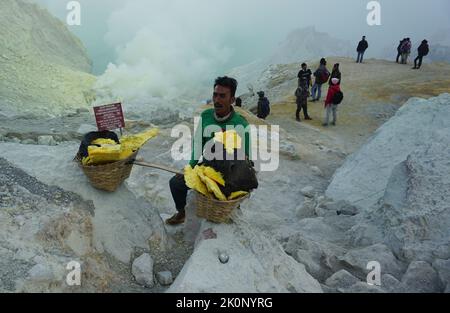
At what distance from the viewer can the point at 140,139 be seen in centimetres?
400

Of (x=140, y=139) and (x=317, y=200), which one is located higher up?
(x=140, y=139)

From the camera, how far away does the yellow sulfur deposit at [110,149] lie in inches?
142

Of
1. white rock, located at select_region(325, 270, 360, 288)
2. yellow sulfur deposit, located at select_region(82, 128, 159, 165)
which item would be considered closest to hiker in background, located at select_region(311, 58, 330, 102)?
white rock, located at select_region(325, 270, 360, 288)

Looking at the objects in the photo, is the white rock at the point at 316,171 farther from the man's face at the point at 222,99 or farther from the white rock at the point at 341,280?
the man's face at the point at 222,99

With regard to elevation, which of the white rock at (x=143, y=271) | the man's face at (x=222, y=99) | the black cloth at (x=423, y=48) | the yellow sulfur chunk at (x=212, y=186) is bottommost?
the white rock at (x=143, y=271)

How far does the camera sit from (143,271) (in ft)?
11.7

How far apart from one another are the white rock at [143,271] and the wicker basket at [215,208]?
2.16 feet

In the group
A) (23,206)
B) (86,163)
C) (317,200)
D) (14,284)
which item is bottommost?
(317,200)

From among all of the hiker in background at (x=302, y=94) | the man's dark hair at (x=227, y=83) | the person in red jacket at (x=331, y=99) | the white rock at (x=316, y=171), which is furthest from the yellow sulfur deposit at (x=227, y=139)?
the hiker in background at (x=302, y=94)

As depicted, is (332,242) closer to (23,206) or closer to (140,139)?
(140,139)

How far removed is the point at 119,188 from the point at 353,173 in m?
4.62

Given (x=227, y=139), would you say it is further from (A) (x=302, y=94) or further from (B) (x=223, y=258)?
(A) (x=302, y=94)
